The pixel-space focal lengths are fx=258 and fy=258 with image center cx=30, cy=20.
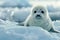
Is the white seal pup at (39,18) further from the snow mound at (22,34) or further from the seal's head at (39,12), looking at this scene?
the snow mound at (22,34)

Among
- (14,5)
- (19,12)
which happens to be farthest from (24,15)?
(14,5)

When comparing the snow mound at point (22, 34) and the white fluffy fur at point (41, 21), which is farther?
the white fluffy fur at point (41, 21)

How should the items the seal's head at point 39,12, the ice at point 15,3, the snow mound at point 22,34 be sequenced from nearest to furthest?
the snow mound at point 22,34
the seal's head at point 39,12
the ice at point 15,3

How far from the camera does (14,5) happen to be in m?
11.9

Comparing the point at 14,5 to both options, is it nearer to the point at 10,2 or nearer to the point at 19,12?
the point at 10,2

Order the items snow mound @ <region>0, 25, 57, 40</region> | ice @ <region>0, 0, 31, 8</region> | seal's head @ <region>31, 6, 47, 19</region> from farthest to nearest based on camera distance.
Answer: ice @ <region>0, 0, 31, 8</region> → seal's head @ <region>31, 6, 47, 19</region> → snow mound @ <region>0, 25, 57, 40</region>

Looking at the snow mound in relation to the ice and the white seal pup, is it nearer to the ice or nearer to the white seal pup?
the white seal pup

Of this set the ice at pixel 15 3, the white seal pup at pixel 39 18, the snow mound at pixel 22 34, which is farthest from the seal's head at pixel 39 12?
the ice at pixel 15 3

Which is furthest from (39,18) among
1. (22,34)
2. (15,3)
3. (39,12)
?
(15,3)

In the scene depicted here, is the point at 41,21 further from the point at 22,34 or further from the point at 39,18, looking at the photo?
the point at 22,34

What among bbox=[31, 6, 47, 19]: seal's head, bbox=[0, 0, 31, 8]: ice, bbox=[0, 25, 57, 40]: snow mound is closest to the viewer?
bbox=[0, 25, 57, 40]: snow mound

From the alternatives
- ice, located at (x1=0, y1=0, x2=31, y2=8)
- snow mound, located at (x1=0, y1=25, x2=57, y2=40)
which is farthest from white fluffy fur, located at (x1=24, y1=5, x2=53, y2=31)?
ice, located at (x1=0, y1=0, x2=31, y2=8)

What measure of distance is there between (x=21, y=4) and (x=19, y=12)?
90.6 inches

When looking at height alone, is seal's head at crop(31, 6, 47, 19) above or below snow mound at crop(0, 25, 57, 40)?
above
